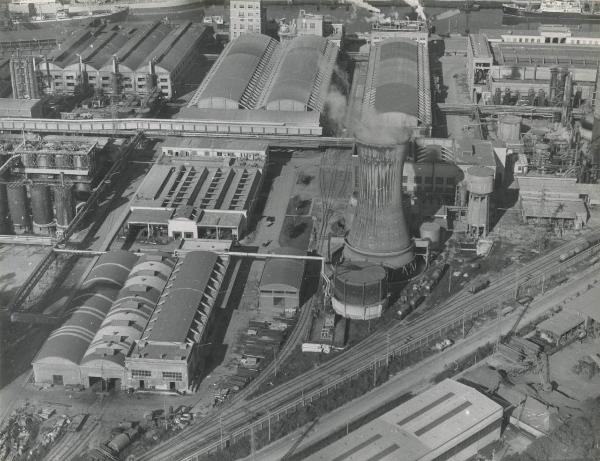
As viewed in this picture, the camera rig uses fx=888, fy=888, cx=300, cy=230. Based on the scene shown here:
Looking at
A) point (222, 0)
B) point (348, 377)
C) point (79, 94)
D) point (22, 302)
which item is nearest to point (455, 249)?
point (348, 377)

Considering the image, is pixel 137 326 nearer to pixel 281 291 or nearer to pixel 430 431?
pixel 281 291

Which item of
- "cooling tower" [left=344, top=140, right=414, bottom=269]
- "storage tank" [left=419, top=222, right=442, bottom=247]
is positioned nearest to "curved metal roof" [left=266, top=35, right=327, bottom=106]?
"storage tank" [left=419, top=222, right=442, bottom=247]

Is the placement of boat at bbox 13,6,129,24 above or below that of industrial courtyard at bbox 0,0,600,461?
above

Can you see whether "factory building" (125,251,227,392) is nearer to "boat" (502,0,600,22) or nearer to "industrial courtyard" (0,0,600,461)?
"industrial courtyard" (0,0,600,461)

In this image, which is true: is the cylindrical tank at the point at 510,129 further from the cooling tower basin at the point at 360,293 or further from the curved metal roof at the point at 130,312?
the curved metal roof at the point at 130,312

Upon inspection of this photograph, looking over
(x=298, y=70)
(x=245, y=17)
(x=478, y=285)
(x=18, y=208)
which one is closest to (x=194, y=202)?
(x=18, y=208)

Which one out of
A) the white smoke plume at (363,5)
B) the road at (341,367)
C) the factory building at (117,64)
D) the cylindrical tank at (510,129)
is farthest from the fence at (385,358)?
the white smoke plume at (363,5)

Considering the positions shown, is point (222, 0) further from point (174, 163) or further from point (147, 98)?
point (174, 163)
